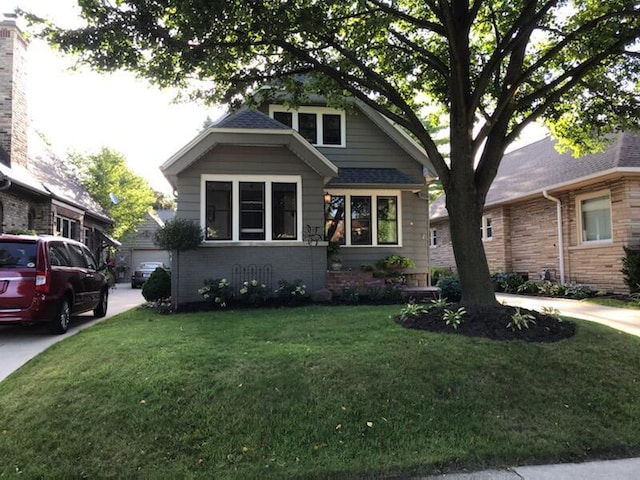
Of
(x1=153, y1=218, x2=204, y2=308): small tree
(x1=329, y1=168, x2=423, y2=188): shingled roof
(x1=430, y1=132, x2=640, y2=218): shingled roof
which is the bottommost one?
(x1=153, y1=218, x2=204, y2=308): small tree

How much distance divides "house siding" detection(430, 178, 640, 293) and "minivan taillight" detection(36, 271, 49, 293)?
14.6 m

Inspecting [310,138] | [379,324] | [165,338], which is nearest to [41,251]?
[165,338]

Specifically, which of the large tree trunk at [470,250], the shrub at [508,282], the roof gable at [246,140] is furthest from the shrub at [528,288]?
the large tree trunk at [470,250]

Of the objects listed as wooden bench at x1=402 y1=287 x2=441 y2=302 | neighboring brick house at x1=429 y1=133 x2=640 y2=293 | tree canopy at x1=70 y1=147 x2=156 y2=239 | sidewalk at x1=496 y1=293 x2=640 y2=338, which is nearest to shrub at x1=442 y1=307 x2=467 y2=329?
sidewalk at x1=496 y1=293 x2=640 y2=338

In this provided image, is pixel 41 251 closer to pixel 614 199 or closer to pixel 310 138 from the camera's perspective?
pixel 310 138

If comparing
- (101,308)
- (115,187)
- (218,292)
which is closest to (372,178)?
(218,292)

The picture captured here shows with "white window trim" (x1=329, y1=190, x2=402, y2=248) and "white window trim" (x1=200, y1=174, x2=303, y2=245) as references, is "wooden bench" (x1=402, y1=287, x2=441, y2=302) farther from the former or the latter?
"white window trim" (x1=200, y1=174, x2=303, y2=245)

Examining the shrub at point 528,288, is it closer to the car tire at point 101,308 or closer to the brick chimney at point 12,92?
the car tire at point 101,308

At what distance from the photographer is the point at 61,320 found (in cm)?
883

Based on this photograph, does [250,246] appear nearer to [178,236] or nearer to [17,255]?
[178,236]

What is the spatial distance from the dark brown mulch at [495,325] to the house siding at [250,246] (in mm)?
4563

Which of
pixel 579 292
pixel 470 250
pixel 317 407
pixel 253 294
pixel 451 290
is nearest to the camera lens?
pixel 317 407

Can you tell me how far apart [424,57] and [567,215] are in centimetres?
964

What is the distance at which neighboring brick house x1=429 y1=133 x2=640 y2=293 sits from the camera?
13789 mm
